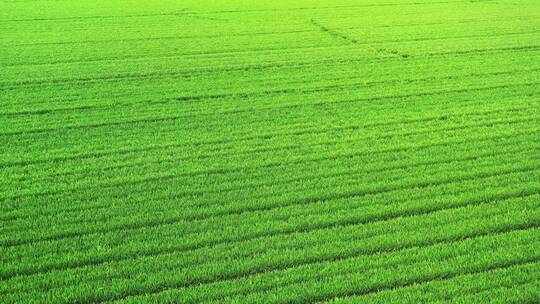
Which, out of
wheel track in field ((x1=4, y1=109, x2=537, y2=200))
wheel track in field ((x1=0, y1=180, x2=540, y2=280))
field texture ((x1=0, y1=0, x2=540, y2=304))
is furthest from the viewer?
wheel track in field ((x1=4, y1=109, x2=537, y2=200))

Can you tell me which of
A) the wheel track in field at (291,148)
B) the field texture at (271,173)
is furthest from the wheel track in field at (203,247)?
the wheel track in field at (291,148)

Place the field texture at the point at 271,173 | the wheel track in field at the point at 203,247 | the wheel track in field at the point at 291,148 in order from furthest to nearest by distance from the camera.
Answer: the wheel track in field at the point at 291,148, the wheel track in field at the point at 203,247, the field texture at the point at 271,173

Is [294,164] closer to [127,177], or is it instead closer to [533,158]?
[127,177]

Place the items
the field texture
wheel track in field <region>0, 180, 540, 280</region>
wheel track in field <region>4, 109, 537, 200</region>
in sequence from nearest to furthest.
Result: the field texture, wheel track in field <region>0, 180, 540, 280</region>, wheel track in field <region>4, 109, 537, 200</region>

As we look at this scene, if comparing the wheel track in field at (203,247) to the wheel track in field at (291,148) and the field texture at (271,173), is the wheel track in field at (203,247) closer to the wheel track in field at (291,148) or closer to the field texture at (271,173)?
the field texture at (271,173)

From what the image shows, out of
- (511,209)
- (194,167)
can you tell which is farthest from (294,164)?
(511,209)

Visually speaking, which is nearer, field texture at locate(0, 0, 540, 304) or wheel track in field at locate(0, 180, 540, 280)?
field texture at locate(0, 0, 540, 304)

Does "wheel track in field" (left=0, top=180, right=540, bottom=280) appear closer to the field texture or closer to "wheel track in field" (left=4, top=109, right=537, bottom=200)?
the field texture

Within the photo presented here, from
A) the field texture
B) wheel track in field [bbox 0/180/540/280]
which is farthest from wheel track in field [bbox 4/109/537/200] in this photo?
wheel track in field [bbox 0/180/540/280]

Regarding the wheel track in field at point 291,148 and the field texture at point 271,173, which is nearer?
the field texture at point 271,173
